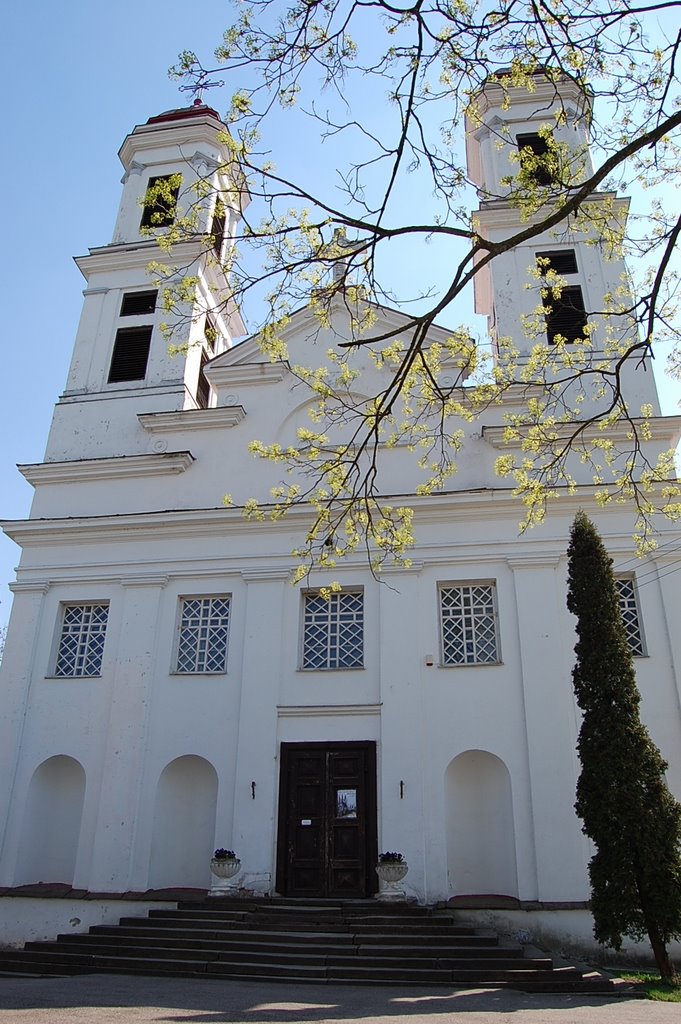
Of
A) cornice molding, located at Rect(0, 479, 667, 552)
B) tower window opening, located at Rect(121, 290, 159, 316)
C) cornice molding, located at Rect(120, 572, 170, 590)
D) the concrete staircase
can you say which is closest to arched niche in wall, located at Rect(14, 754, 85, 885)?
the concrete staircase

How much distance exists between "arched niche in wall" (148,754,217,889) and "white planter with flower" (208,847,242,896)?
38.3 inches

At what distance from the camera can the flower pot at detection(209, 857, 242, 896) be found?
1247cm

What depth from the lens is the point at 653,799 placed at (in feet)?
34.0

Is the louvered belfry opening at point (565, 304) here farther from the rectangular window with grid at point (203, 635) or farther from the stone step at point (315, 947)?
Answer: the stone step at point (315, 947)

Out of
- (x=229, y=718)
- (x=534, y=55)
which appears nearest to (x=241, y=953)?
(x=229, y=718)

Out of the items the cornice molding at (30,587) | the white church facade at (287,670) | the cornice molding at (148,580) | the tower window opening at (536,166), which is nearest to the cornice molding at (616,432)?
the white church facade at (287,670)

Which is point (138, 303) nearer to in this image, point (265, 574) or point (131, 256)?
point (131, 256)

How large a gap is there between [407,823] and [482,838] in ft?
4.18

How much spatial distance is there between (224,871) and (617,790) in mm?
5815

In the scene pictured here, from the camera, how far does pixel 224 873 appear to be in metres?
12.5

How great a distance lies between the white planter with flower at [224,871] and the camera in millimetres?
12469

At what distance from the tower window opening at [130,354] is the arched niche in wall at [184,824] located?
27.0 feet

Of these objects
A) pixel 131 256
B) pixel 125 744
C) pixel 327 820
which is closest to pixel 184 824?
pixel 125 744

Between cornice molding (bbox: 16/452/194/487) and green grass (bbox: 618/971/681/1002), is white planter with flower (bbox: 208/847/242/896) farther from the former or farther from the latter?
cornice molding (bbox: 16/452/194/487)
